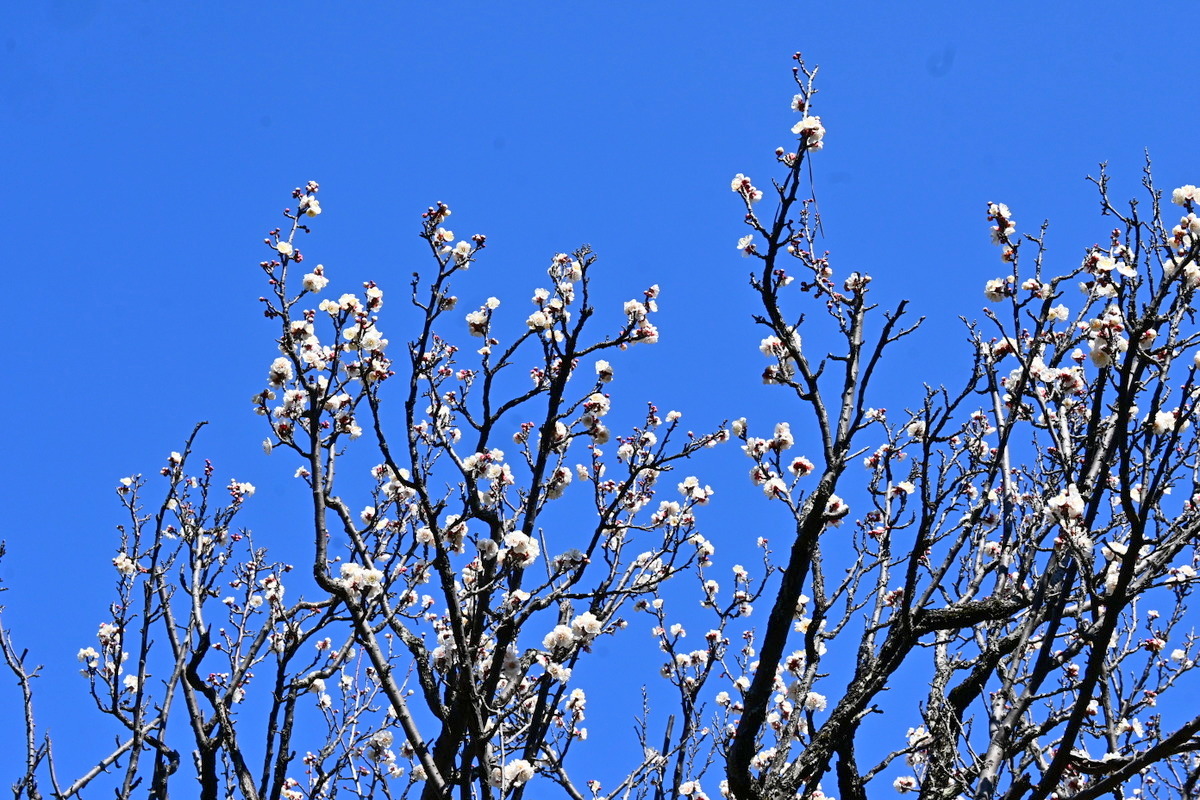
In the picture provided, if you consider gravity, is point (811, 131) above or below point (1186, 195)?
above

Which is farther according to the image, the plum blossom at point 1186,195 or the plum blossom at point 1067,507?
the plum blossom at point 1186,195

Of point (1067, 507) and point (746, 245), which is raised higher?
point (746, 245)

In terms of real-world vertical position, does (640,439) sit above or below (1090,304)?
above

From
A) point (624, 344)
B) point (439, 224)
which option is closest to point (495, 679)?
point (624, 344)

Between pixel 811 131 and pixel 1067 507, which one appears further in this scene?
pixel 811 131

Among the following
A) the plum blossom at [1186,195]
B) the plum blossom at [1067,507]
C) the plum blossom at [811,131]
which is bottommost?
the plum blossom at [1067,507]

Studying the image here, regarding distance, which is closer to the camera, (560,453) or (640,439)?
(560,453)

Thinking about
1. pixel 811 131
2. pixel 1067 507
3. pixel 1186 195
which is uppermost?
pixel 811 131

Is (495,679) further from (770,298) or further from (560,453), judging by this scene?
(770,298)

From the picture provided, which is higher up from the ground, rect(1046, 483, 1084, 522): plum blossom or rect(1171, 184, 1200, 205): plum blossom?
rect(1171, 184, 1200, 205): plum blossom

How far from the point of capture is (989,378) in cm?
565

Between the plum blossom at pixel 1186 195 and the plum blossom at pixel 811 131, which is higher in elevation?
the plum blossom at pixel 811 131

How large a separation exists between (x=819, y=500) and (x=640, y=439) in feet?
8.50

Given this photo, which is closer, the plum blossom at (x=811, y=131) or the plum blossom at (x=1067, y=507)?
the plum blossom at (x=1067, y=507)
